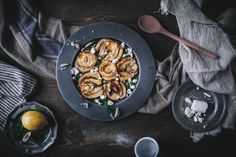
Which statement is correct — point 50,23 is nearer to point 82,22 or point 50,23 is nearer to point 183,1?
point 82,22

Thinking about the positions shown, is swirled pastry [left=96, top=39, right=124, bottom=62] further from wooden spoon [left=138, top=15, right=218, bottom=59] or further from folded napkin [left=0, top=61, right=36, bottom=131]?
folded napkin [left=0, top=61, right=36, bottom=131]

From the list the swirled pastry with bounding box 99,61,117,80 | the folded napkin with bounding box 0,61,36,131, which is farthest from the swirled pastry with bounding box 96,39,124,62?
the folded napkin with bounding box 0,61,36,131

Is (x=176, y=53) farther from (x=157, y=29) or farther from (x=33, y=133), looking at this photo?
(x=33, y=133)

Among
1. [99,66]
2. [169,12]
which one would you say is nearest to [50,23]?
[99,66]

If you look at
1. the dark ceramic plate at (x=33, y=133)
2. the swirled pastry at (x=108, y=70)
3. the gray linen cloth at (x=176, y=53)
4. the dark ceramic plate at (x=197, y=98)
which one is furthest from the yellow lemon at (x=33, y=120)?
the dark ceramic plate at (x=197, y=98)

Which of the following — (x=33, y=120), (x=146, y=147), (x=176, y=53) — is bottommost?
(x=146, y=147)

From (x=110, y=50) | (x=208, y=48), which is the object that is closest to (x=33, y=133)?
(x=110, y=50)

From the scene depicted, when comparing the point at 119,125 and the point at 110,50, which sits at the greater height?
the point at 110,50
